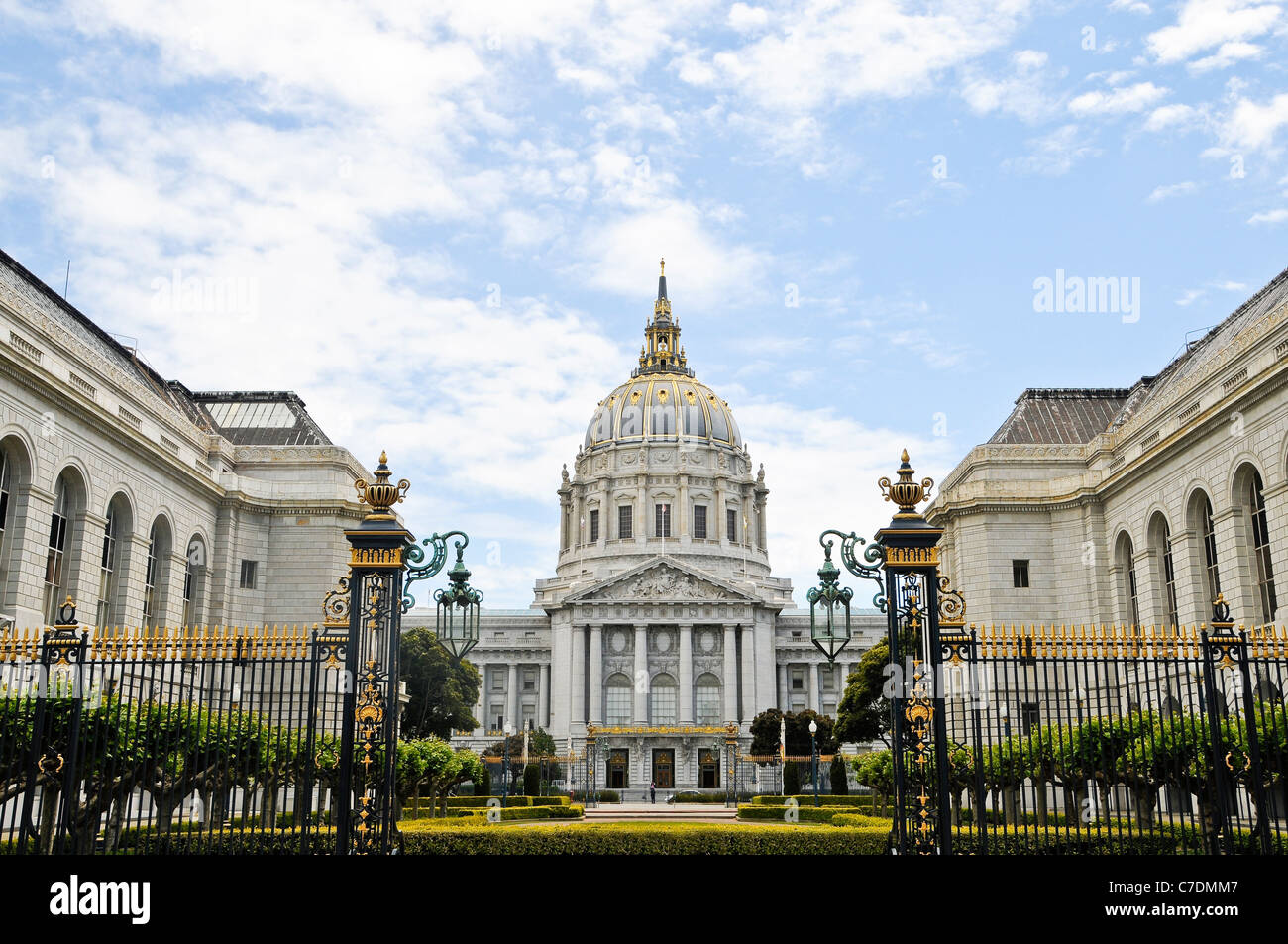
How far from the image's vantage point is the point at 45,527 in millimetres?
34344

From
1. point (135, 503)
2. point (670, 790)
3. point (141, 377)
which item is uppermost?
point (141, 377)

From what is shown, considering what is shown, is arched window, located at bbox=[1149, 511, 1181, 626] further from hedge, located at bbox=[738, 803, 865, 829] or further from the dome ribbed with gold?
the dome ribbed with gold

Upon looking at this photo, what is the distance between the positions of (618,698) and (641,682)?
2.86 m

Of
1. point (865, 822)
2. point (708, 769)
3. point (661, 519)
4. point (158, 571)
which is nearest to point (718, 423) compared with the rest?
point (661, 519)

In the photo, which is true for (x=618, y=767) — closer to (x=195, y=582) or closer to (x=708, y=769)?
(x=708, y=769)

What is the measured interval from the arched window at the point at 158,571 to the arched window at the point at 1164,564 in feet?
116

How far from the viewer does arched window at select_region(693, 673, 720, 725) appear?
97125 millimetres

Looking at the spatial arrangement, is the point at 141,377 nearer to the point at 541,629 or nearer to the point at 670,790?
the point at 670,790

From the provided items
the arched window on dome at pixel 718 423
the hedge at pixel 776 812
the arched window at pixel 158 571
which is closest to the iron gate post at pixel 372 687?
the hedge at pixel 776 812

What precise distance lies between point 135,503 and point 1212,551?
35.7 m

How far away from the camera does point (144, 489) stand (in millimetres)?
41375

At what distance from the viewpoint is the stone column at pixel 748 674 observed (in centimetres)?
9556

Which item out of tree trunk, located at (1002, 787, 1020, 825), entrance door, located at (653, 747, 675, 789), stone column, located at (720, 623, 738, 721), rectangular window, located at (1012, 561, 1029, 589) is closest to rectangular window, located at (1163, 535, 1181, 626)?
rectangular window, located at (1012, 561, 1029, 589)
